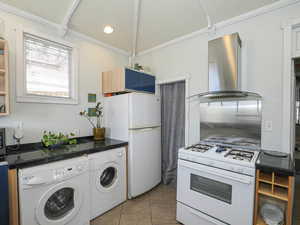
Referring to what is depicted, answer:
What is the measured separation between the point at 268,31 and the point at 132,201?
291cm

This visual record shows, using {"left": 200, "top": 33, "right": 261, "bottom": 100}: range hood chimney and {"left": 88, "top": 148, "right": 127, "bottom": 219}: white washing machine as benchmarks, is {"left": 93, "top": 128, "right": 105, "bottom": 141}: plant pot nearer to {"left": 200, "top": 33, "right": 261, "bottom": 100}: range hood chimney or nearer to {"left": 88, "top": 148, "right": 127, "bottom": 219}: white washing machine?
{"left": 88, "top": 148, "right": 127, "bottom": 219}: white washing machine

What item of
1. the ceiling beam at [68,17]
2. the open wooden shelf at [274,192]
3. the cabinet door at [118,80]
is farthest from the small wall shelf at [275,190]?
the ceiling beam at [68,17]

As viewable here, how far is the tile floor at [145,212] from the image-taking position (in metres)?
1.79

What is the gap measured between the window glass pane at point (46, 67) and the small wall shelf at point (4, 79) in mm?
263

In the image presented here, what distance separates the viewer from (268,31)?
5.80ft

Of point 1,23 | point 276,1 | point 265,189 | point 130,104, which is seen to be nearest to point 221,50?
point 276,1

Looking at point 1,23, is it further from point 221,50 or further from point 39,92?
point 221,50

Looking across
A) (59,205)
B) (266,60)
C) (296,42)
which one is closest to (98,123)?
(59,205)

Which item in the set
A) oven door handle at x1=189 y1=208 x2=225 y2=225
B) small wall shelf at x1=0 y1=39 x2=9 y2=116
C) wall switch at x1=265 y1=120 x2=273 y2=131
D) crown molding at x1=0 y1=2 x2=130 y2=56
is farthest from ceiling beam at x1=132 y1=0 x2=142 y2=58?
oven door handle at x1=189 y1=208 x2=225 y2=225

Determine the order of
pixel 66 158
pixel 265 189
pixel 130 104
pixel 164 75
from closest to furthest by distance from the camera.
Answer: pixel 265 189
pixel 66 158
pixel 130 104
pixel 164 75

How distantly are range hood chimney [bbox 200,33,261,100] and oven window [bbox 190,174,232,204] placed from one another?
3.42 feet

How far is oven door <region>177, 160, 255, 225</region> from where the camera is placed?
51.6 inches

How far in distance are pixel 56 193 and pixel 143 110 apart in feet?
4.84

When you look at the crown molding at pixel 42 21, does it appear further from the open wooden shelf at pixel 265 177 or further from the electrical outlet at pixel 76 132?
the open wooden shelf at pixel 265 177
